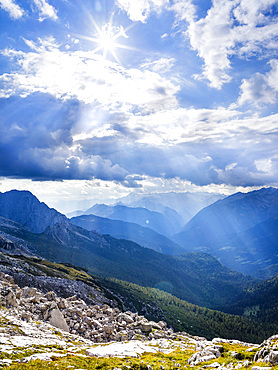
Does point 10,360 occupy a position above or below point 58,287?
above

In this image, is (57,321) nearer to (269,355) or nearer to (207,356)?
(207,356)

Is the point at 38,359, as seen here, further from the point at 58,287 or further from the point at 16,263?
the point at 16,263

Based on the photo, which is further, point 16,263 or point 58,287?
point 16,263

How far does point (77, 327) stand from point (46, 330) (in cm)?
1335

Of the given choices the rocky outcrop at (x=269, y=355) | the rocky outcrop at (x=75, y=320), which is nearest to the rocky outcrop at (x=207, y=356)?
the rocky outcrop at (x=269, y=355)

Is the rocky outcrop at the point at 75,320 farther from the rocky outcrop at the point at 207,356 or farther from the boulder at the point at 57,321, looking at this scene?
the rocky outcrop at the point at 207,356

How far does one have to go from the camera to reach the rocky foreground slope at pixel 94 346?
24.4 meters

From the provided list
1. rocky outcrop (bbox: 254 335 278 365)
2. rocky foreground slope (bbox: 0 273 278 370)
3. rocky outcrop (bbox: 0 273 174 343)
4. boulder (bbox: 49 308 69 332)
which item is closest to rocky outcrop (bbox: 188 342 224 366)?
rocky foreground slope (bbox: 0 273 278 370)

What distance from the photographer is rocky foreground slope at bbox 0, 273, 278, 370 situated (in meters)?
24.4

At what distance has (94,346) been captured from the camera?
40.6 meters

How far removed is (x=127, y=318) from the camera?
72.4m

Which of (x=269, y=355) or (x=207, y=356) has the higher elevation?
(x=269, y=355)

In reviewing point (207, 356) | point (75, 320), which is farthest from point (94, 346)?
point (207, 356)

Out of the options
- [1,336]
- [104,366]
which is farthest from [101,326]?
[104,366]
